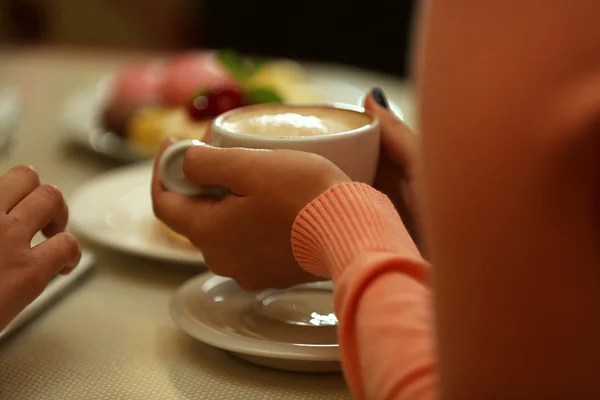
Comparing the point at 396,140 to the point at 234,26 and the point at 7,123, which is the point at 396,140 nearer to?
the point at 7,123

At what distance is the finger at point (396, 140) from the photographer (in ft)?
2.15

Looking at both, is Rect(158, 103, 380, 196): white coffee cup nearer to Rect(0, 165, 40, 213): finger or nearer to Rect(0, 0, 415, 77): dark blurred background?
Rect(0, 165, 40, 213): finger

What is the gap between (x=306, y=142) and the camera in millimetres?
566

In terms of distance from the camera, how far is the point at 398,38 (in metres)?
2.59

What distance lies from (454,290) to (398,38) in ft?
7.62

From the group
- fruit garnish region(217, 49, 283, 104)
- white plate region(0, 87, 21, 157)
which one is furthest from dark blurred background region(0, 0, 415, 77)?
white plate region(0, 87, 21, 157)

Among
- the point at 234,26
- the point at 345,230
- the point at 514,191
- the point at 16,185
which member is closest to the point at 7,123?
the point at 16,185

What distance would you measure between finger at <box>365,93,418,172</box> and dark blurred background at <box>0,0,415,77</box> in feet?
6.31

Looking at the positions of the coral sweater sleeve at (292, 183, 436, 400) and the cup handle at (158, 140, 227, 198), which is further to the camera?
the cup handle at (158, 140, 227, 198)

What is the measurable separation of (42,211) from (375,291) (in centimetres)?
28

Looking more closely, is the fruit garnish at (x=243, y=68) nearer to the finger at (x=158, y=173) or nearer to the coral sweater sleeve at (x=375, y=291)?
the finger at (x=158, y=173)

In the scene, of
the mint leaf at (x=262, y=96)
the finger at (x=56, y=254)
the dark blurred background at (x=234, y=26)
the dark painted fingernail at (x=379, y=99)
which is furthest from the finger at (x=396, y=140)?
the dark blurred background at (x=234, y=26)

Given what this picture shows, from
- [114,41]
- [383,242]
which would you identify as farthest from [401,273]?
[114,41]

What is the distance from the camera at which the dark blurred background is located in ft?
8.59
